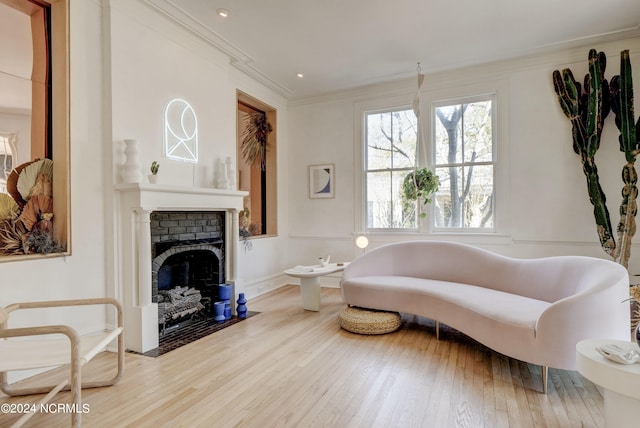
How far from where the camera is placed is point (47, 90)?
2.70m

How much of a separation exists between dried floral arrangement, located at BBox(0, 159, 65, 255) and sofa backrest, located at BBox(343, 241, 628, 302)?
283 centimetres

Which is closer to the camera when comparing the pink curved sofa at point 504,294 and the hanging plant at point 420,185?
the pink curved sofa at point 504,294

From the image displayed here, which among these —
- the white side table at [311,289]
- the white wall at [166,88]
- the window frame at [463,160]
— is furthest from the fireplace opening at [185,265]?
the window frame at [463,160]

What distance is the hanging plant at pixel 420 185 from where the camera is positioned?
4.46 metres

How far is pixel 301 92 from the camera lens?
536cm

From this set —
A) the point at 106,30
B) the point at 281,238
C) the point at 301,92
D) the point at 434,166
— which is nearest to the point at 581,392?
the point at 434,166

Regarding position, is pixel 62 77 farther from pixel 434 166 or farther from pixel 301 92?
pixel 434 166

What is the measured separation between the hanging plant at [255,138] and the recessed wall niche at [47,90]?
2.77m

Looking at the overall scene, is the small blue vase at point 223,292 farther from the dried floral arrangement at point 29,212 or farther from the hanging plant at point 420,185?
the hanging plant at point 420,185

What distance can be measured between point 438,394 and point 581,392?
95 centimetres

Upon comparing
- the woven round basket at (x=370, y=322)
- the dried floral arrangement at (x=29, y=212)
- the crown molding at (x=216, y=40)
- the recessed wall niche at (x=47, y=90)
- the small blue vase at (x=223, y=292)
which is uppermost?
the crown molding at (x=216, y=40)

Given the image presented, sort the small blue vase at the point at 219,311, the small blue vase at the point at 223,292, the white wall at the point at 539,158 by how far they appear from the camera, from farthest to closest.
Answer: the white wall at the point at 539,158 → the small blue vase at the point at 223,292 → the small blue vase at the point at 219,311

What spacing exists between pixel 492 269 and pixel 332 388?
7.01 ft

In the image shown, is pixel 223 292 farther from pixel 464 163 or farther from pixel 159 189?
pixel 464 163
